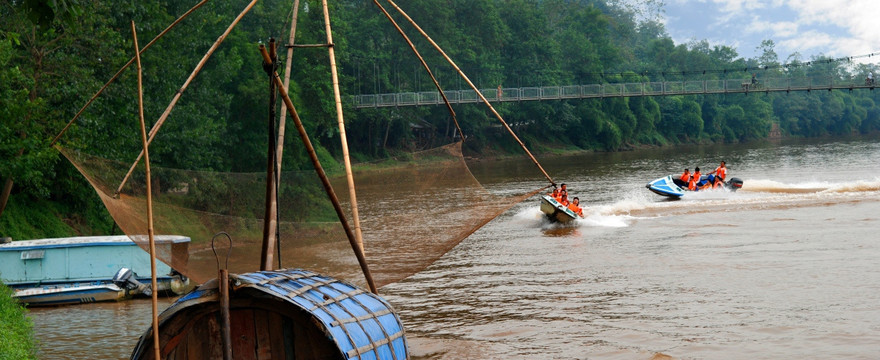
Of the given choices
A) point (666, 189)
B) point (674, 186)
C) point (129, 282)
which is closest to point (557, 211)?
point (666, 189)

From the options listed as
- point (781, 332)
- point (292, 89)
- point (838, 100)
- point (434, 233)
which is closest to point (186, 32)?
point (292, 89)

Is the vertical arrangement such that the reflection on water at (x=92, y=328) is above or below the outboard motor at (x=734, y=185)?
below

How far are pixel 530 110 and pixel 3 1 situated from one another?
5132 centimetres

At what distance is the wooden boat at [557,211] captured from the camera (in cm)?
2430

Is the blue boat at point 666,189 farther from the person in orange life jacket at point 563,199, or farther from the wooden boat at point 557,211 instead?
the person in orange life jacket at point 563,199

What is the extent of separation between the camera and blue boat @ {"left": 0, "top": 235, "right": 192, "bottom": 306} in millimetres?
14391

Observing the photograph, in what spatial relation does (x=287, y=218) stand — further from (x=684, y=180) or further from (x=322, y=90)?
(x=322, y=90)

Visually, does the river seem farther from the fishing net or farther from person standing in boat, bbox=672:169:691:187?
person standing in boat, bbox=672:169:691:187

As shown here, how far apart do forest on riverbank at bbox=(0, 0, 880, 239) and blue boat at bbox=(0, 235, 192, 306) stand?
2255mm

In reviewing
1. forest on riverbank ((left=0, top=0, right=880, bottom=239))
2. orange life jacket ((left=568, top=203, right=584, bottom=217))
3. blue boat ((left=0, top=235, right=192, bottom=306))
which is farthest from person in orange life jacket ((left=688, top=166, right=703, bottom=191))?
blue boat ((left=0, top=235, right=192, bottom=306))

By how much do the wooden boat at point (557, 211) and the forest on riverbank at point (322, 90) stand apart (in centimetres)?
851

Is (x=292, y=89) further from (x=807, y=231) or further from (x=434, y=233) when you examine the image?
(x=434, y=233)

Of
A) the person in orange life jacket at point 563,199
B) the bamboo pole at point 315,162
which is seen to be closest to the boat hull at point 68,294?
the bamboo pole at point 315,162

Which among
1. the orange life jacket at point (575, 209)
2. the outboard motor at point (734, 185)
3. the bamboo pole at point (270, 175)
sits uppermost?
the bamboo pole at point (270, 175)
